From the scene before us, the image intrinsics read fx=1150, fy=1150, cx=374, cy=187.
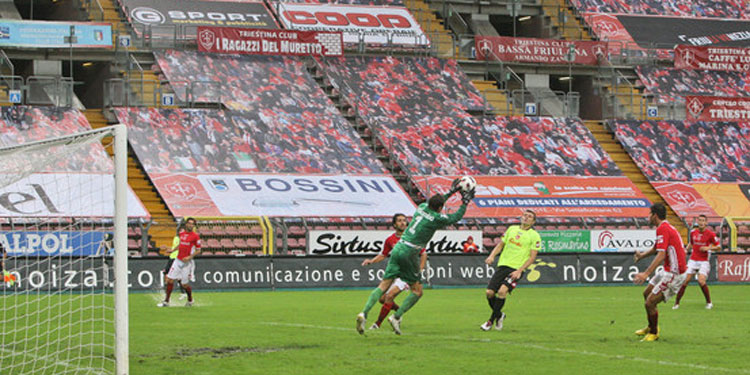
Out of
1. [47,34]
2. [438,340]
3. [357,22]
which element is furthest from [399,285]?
[357,22]

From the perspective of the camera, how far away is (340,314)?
70.2 ft

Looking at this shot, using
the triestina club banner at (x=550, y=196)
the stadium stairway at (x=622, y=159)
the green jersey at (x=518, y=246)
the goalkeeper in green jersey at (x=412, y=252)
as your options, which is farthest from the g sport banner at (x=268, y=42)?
the goalkeeper in green jersey at (x=412, y=252)

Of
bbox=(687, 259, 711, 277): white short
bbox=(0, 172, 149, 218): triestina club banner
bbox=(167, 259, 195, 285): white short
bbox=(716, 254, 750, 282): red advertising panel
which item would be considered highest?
bbox=(687, 259, 711, 277): white short

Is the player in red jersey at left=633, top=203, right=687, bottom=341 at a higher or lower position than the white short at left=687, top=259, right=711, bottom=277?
higher

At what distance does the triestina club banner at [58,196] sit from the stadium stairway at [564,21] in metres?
25.1

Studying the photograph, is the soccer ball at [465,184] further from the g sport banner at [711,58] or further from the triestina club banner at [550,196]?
the g sport banner at [711,58]

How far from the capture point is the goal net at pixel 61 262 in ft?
38.3

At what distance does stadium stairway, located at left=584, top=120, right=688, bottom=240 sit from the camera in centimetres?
4609

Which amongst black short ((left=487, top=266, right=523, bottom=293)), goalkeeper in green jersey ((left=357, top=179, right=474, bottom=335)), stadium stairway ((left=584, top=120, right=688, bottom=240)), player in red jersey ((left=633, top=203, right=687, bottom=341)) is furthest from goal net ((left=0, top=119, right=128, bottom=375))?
stadium stairway ((left=584, top=120, right=688, bottom=240))

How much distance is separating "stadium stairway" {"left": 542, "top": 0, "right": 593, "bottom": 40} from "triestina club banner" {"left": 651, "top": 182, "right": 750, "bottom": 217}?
1036 centimetres

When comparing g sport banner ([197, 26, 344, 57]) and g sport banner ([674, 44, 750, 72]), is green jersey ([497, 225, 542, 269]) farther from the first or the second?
g sport banner ([674, 44, 750, 72])

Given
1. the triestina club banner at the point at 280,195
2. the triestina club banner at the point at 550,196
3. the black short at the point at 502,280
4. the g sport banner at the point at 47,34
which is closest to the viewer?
the black short at the point at 502,280

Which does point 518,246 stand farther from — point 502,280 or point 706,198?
point 706,198

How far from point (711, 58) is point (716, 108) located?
376 cm
